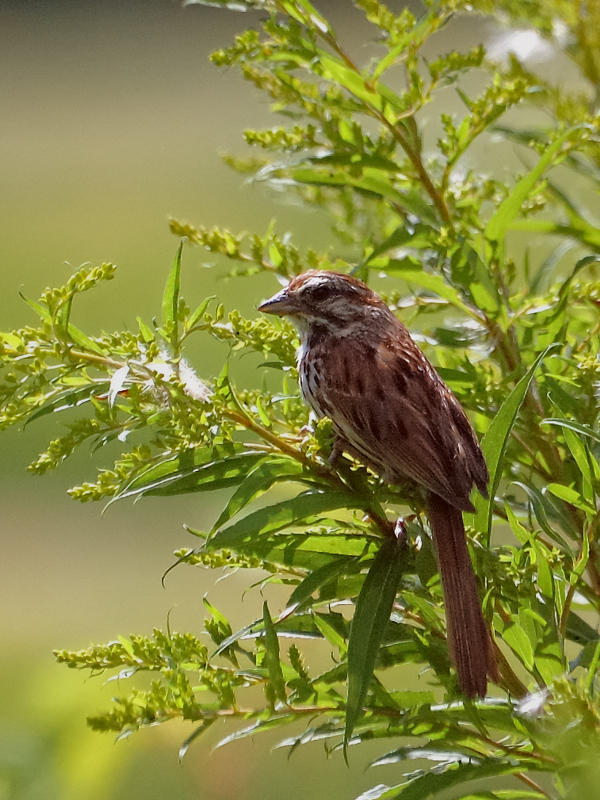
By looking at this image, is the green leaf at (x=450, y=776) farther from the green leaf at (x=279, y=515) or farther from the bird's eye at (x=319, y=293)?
the bird's eye at (x=319, y=293)

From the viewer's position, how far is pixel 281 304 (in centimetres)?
45

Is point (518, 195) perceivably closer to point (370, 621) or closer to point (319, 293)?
point (319, 293)

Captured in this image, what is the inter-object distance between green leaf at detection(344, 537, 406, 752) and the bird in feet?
0.05

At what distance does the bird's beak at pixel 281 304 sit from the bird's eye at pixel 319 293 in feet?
0.03

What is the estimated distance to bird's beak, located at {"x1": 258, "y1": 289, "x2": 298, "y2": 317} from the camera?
442mm

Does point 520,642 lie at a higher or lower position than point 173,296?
lower

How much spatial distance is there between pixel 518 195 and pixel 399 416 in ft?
0.41

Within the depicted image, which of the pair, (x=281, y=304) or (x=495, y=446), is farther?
(x=281, y=304)

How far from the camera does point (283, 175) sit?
0.49 meters

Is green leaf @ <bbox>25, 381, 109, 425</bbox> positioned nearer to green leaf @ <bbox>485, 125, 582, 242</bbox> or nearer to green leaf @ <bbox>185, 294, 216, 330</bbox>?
green leaf @ <bbox>185, 294, 216, 330</bbox>

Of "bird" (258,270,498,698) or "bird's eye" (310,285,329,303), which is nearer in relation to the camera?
"bird" (258,270,498,698)

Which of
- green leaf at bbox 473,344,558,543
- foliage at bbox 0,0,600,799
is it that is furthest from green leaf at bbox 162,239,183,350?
green leaf at bbox 473,344,558,543

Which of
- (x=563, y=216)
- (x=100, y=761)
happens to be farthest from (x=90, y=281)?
(x=100, y=761)

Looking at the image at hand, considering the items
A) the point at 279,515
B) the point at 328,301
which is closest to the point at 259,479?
the point at 279,515
